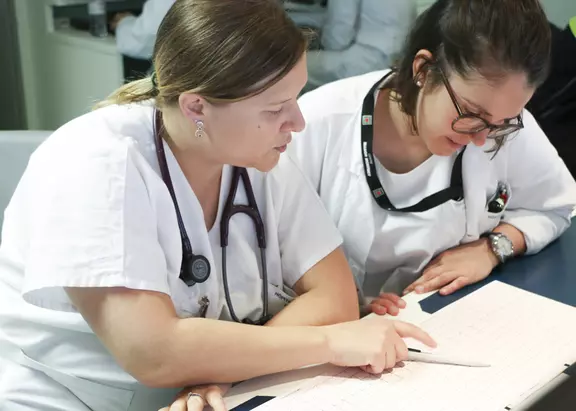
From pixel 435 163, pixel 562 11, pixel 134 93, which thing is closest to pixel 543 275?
pixel 435 163

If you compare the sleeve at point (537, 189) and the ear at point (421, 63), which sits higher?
the ear at point (421, 63)

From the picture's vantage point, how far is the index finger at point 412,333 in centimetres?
112

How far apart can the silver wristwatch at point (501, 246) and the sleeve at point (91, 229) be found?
803 millimetres

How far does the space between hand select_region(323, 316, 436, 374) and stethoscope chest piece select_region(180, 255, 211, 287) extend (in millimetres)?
221

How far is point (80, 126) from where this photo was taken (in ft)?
3.45

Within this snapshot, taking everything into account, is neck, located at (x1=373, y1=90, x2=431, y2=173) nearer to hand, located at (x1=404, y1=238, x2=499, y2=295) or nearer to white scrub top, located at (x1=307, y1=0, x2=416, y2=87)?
hand, located at (x1=404, y1=238, x2=499, y2=295)

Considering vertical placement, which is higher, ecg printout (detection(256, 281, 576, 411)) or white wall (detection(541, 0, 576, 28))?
white wall (detection(541, 0, 576, 28))

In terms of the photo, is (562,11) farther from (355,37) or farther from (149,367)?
(149,367)

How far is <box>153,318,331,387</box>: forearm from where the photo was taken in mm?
965

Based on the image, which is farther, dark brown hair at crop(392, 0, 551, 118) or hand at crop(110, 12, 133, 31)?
hand at crop(110, 12, 133, 31)

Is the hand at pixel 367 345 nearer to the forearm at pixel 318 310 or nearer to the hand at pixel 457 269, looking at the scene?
the forearm at pixel 318 310

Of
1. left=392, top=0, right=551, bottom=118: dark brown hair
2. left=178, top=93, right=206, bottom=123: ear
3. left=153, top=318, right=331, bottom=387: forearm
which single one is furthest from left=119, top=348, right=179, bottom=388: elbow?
left=392, top=0, right=551, bottom=118: dark brown hair

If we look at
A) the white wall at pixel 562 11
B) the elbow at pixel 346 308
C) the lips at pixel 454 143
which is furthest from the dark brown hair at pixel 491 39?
the white wall at pixel 562 11

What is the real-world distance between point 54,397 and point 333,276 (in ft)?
1.72
